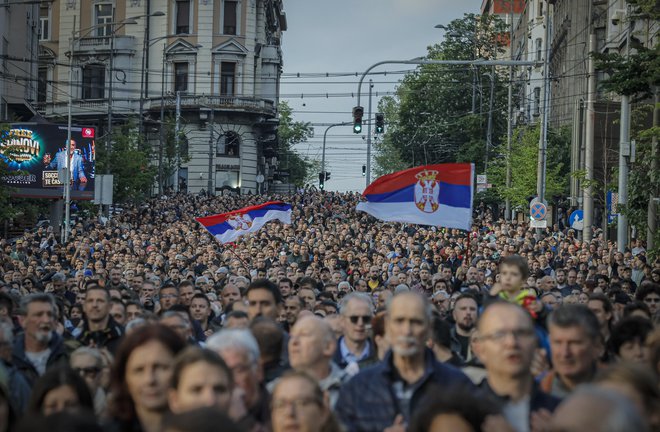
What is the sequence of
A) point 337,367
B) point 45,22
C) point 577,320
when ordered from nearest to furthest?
point 577,320
point 337,367
point 45,22

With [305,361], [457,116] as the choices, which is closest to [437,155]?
[457,116]

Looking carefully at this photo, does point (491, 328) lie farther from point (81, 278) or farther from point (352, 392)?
point (81, 278)

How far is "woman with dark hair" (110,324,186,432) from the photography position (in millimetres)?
6365

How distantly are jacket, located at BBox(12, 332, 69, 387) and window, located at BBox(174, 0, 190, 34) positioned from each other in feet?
264

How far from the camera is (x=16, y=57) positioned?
55.7 metres

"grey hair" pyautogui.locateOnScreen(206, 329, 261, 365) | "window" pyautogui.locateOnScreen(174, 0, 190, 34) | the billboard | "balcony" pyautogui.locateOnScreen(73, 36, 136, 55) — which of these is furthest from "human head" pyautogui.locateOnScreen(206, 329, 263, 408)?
"window" pyautogui.locateOnScreen(174, 0, 190, 34)

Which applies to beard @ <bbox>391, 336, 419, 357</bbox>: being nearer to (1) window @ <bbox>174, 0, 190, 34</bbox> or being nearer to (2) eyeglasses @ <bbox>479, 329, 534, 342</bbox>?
(2) eyeglasses @ <bbox>479, 329, 534, 342</bbox>

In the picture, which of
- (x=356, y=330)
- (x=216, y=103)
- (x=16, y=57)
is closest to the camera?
(x=356, y=330)

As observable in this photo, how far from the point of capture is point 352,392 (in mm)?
6727

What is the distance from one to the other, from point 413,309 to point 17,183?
1475 inches

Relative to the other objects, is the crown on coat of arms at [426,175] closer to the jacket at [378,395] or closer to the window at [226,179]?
the jacket at [378,395]

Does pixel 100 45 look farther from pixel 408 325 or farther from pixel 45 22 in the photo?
pixel 408 325

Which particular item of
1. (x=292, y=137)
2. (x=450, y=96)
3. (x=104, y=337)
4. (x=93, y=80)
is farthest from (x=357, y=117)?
(x=292, y=137)

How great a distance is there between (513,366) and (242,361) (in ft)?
4.40
